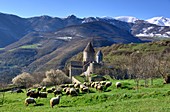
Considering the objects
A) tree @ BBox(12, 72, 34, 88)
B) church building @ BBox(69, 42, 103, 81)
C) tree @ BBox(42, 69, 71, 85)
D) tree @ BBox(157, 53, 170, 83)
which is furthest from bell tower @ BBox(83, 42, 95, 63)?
tree @ BBox(157, 53, 170, 83)

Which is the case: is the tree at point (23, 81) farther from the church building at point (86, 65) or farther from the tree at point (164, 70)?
the tree at point (164, 70)

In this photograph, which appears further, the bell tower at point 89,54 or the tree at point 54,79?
the bell tower at point 89,54

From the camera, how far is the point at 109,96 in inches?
1348

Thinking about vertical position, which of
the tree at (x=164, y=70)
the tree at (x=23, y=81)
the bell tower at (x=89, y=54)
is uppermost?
the bell tower at (x=89, y=54)

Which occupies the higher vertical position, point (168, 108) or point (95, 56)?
point (95, 56)

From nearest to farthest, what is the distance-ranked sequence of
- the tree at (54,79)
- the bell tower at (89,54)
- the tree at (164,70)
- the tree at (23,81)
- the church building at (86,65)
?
the tree at (164,70)
the tree at (54,79)
the tree at (23,81)
the church building at (86,65)
the bell tower at (89,54)

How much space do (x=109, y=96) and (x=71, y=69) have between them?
3622 inches

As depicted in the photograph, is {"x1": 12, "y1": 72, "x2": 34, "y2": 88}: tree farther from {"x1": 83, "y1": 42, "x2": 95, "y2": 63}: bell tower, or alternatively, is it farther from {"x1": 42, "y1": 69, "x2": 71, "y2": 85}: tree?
{"x1": 83, "y1": 42, "x2": 95, "y2": 63}: bell tower

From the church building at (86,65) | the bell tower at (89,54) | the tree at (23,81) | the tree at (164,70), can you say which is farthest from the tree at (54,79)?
the tree at (164,70)

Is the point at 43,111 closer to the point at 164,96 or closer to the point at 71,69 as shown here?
the point at 164,96

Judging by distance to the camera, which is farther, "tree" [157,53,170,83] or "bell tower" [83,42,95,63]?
"bell tower" [83,42,95,63]

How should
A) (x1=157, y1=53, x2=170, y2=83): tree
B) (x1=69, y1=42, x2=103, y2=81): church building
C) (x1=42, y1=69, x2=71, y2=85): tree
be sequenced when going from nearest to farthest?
(x1=157, y1=53, x2=170, y2=83): tree < (x1=42, y1=69, x2=71, y2=85): tree < (x1=69, y1=42, x2=103, y2=81): church building

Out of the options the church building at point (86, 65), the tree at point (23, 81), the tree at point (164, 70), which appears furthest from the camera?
the church building at point (86, 65)

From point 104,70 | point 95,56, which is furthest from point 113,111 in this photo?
point 95,56
